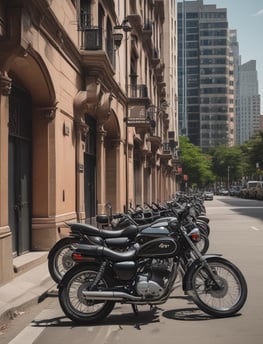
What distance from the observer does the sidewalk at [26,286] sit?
7591 millimetres

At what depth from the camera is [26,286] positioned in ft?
29.5

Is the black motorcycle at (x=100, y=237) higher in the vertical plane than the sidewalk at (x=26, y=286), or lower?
higher

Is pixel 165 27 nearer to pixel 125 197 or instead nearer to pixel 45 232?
pixel 125 197

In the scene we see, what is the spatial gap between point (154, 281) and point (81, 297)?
3.04 feet

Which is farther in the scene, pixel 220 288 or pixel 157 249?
pixel 220 288

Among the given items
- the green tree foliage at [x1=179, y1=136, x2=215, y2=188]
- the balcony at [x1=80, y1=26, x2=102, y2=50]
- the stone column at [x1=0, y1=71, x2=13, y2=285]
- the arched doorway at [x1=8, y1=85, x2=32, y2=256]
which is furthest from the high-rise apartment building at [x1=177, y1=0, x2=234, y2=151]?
the stone column at [x1=0, y1=71, x2=13, y2=285]

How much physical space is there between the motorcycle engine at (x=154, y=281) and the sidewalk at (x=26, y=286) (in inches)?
70.5

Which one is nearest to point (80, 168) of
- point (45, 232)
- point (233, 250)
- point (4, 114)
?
point (45, 232)

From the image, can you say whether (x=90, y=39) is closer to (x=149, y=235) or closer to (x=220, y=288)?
(x=149, y=235)

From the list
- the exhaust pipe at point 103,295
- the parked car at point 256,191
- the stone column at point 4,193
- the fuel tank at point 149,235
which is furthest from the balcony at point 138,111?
the parked car at point 256,191

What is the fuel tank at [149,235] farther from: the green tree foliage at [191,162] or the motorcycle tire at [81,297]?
the green tree foliage at [191,162]

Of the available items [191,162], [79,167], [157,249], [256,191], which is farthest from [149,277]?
[191,162]

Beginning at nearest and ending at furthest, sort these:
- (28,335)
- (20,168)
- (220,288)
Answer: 1. (28,335)
2. (220,288)
3. (20,168)

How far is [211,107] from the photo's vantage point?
160 m
